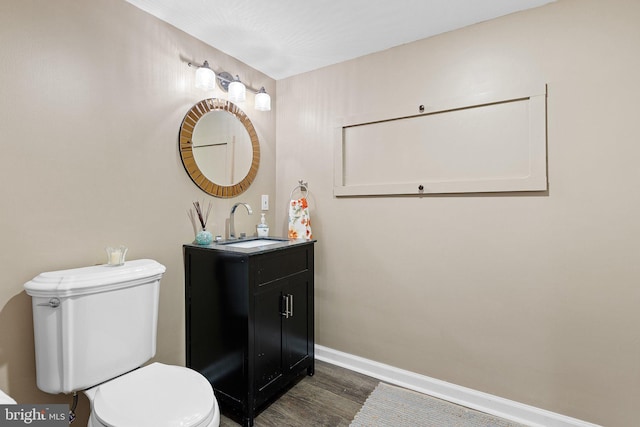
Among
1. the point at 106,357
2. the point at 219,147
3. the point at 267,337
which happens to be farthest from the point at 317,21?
the point at 106,357

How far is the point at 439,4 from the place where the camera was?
5.42ft

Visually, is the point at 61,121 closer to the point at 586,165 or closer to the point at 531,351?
the point at 586,165

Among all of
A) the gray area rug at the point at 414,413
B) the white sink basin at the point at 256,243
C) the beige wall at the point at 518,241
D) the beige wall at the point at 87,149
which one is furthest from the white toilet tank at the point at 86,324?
the beige wall at the point at 518,241

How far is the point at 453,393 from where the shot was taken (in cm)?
187

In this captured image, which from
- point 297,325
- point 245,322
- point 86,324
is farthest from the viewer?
point 297,325

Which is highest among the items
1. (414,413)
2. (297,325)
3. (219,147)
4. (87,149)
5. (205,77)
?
(205,77)

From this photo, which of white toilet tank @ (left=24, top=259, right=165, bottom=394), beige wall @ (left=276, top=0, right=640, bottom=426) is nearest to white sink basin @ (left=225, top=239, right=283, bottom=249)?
beige wall @ (left=276, top=0, right=640, bottom=426)

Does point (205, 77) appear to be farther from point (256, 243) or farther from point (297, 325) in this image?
point (297, 325)

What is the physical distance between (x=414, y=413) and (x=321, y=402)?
1.75 ft

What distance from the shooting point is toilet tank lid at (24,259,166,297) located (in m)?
1.19

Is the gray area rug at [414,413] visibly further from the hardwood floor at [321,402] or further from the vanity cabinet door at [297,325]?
the vanity cabinet door at [297,325]

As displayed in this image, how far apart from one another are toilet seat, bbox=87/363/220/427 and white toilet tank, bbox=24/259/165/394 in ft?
0.32

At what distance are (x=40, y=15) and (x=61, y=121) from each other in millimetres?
442

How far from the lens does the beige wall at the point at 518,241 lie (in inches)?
58.9
